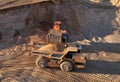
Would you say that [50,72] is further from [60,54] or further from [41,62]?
[60,54]

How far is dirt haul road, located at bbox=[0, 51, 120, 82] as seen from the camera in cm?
1789

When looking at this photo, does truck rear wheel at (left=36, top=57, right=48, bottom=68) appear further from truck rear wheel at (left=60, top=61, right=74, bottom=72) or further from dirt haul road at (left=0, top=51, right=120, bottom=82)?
truck rear wheel at (left=60, top=61, right=74, bottom=72)

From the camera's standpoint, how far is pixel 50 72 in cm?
1861

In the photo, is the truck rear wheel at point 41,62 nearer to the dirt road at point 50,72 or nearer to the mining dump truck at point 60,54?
the mining dump truck at point 60,54

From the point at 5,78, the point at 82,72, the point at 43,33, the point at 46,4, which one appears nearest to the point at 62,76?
the point at 82,72

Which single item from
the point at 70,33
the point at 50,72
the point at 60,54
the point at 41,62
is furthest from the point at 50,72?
the point at 70,33

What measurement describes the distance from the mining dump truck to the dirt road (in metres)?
0.48

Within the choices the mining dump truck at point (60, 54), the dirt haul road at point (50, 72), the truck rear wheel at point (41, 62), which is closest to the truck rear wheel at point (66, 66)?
the mining dump truck at point (60, 54)

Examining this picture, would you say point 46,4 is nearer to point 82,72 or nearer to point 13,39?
point 13,39

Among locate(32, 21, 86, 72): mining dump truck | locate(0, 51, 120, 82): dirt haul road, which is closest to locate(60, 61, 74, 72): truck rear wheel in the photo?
locate(32, 21, 86, 72): mining dump truck

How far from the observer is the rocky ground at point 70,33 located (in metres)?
18.4

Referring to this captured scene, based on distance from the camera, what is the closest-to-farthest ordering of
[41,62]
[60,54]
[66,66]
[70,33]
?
[66,66]
[60,54]
[41,62]
[70,33]

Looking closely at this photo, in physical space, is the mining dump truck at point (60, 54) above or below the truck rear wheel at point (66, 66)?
above

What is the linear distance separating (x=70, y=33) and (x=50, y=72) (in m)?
5.19
